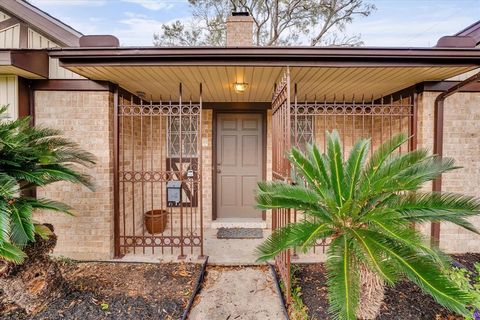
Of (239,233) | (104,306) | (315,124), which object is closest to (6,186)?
(104,306)

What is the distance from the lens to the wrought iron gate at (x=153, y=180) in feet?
12.1

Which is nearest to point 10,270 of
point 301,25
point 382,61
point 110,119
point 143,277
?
point 143,277

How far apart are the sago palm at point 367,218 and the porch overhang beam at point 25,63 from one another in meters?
3.12

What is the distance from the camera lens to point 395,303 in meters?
2.69

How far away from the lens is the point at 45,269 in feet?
8.43

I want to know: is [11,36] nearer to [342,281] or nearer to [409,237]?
[342,281]

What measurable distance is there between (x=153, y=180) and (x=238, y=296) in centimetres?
178

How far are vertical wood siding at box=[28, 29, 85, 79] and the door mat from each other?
10.8ft

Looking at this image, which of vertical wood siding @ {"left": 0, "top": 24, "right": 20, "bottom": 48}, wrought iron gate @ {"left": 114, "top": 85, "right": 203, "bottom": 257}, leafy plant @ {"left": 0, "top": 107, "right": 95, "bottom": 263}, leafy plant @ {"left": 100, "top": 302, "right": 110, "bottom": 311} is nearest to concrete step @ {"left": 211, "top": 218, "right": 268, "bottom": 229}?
wrought iron gate @ {"left": 114, "top": 85, "right": 203, "bottom": 257}

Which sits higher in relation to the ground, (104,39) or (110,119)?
(104,39)

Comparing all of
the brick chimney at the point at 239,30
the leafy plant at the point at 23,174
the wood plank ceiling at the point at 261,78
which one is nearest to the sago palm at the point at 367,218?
the wood plank ceiling at the point at 261,78

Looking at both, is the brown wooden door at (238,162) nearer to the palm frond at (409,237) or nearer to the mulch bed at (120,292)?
the mulch bed at (120,292)

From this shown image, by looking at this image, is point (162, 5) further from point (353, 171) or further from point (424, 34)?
point (424, 34)

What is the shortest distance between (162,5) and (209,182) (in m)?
7.65
